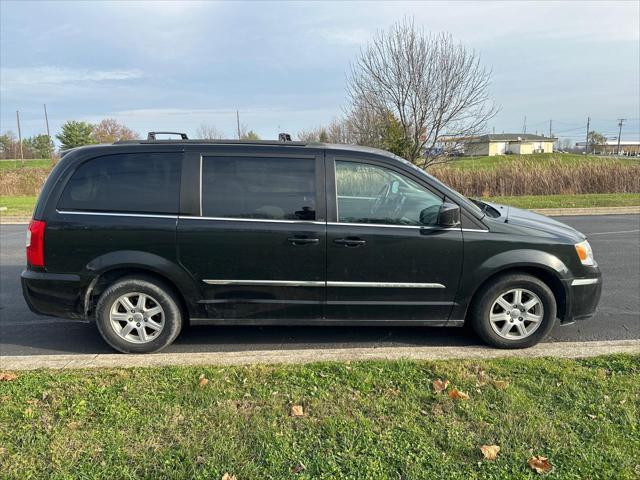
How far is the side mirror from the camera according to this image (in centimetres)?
382

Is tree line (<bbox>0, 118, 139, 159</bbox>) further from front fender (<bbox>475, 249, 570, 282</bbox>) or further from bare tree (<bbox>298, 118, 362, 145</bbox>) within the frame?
front fender (<bbox>475, 249, 570, 282</bbox>)

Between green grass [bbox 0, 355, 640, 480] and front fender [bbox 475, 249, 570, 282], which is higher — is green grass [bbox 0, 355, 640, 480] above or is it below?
below

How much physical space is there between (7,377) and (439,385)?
10.6 ft

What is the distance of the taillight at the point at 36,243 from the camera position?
3.92 m

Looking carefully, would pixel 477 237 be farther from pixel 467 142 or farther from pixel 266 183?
pixel 467 142

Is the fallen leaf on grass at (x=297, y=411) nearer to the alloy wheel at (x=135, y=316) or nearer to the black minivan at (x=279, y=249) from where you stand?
the black minivan at (x=279, y=249)

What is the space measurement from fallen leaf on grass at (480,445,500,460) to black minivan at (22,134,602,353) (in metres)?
1.57

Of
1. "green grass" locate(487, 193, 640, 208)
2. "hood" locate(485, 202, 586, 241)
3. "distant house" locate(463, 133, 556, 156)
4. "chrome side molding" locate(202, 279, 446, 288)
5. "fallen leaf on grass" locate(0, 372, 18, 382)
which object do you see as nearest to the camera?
"fallen leaf on grass" locate(0, 372, 18, 382)

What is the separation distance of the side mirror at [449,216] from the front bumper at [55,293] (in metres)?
A: 3.19

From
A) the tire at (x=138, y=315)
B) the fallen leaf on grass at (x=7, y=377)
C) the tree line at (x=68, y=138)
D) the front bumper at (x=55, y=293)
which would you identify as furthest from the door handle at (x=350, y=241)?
the tree line at (x=68, y=138)

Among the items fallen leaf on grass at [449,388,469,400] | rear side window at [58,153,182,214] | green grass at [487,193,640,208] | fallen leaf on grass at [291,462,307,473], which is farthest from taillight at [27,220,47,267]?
green grass at [487,193,640,208]

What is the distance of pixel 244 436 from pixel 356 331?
2.07 m

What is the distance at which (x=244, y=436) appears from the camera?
2.65 m

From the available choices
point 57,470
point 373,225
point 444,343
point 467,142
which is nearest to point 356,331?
point 444,343
